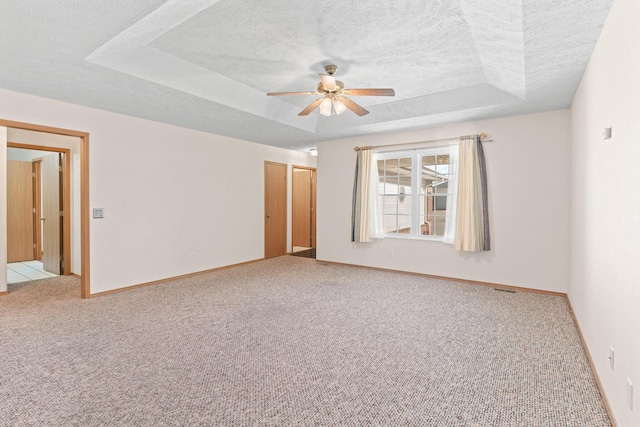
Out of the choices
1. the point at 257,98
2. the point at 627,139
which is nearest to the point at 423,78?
the point at 257,98

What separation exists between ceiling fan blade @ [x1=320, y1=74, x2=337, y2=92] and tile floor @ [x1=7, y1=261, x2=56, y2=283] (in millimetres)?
5530

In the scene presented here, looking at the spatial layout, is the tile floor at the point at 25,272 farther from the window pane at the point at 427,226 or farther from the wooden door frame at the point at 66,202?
the window pane at the point at 427,226

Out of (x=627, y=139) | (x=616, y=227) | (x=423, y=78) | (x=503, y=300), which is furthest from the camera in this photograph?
(x=503, y=300)

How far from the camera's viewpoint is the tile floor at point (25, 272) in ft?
17.2

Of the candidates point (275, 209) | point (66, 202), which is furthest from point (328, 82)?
point (66, 202)

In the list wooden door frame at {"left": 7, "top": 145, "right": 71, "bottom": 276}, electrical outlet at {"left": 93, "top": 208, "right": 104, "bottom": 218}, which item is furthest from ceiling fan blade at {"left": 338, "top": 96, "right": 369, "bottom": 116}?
wooden door frame at {"left": 7, "top": 145, "right": 71, "bottom": 276}

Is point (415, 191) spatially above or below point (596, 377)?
above

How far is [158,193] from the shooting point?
495cm

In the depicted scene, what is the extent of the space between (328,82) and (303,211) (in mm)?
5180

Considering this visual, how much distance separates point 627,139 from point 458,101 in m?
2.69

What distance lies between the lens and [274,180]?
707cm

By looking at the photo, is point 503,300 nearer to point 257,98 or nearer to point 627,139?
point 627,139

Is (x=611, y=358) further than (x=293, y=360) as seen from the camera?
No

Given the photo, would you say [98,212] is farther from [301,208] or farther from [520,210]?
[520,210]
